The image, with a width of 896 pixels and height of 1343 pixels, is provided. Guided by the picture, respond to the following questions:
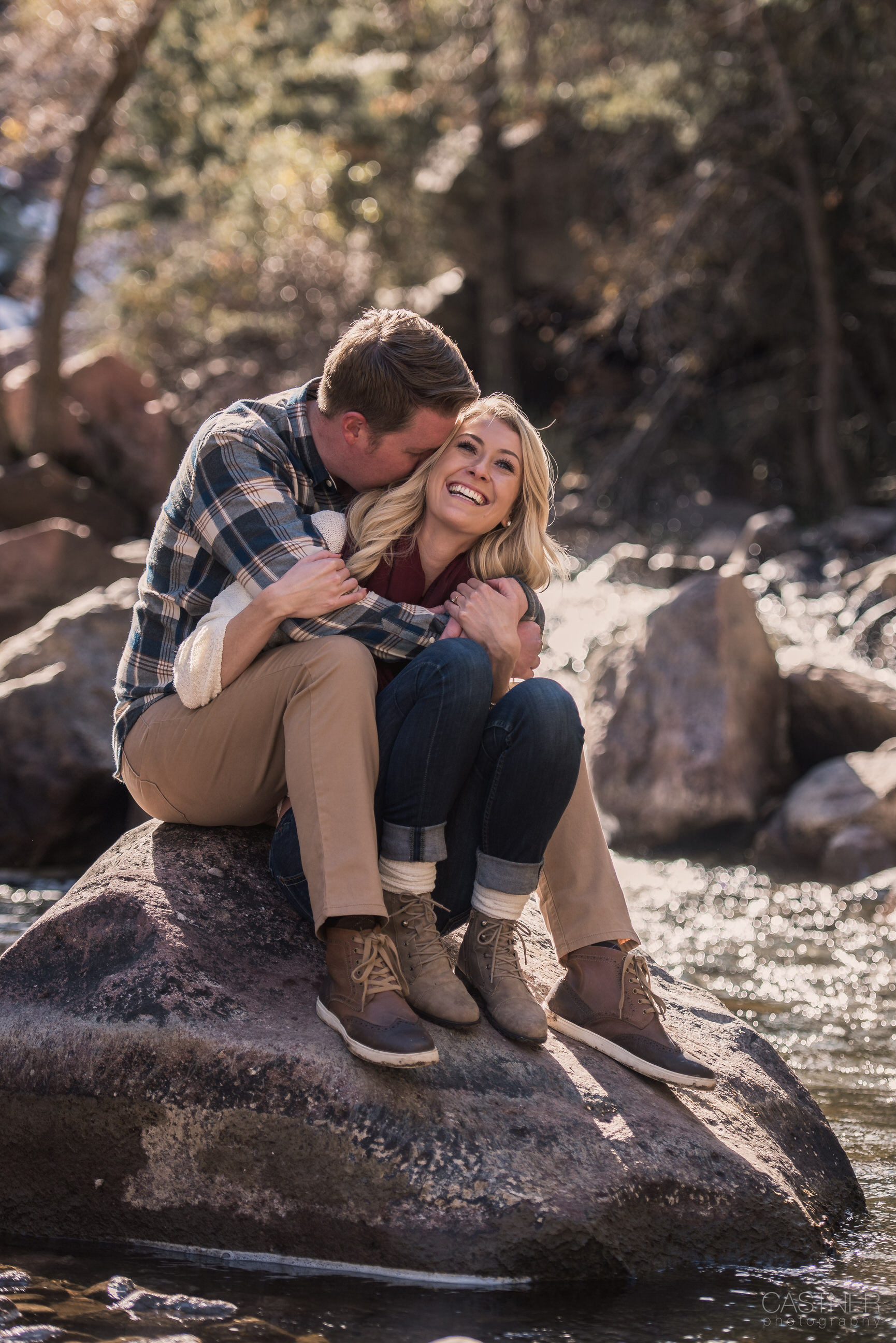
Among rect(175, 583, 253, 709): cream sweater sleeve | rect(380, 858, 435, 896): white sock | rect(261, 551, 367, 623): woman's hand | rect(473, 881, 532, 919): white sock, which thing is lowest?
rect(473, 881, 532, 919): white sock

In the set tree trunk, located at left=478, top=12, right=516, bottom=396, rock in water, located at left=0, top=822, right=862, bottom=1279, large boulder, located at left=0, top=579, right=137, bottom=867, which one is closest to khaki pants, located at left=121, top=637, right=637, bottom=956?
rock in water, located at left=0, top=822, right=862, bottom=1279

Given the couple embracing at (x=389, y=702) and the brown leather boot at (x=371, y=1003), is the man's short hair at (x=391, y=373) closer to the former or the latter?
the couple embracing at (x=389, y=702)

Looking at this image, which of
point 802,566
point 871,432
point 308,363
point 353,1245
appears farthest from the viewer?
point 308,363

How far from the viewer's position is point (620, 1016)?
2896 mm

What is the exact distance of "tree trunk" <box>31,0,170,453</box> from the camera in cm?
1319

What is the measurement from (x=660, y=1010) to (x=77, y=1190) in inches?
51.4

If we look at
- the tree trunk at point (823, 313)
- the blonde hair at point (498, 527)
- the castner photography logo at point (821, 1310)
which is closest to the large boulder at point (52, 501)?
the tree trunk at point (823, 313)

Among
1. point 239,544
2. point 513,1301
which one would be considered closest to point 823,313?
point 239,544

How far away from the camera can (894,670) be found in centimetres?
871

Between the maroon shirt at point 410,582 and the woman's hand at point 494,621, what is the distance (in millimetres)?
88

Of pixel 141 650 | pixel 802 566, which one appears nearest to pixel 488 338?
pixel 802 566

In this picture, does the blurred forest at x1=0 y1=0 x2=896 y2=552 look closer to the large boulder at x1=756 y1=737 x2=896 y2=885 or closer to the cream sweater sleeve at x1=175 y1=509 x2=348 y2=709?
the large boulder at x1=756 y1=737 x2=896 y2=885

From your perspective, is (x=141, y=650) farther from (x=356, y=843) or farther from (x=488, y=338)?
(x=488, y=338)

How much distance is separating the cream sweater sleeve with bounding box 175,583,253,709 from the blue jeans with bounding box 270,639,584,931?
1.09ft
